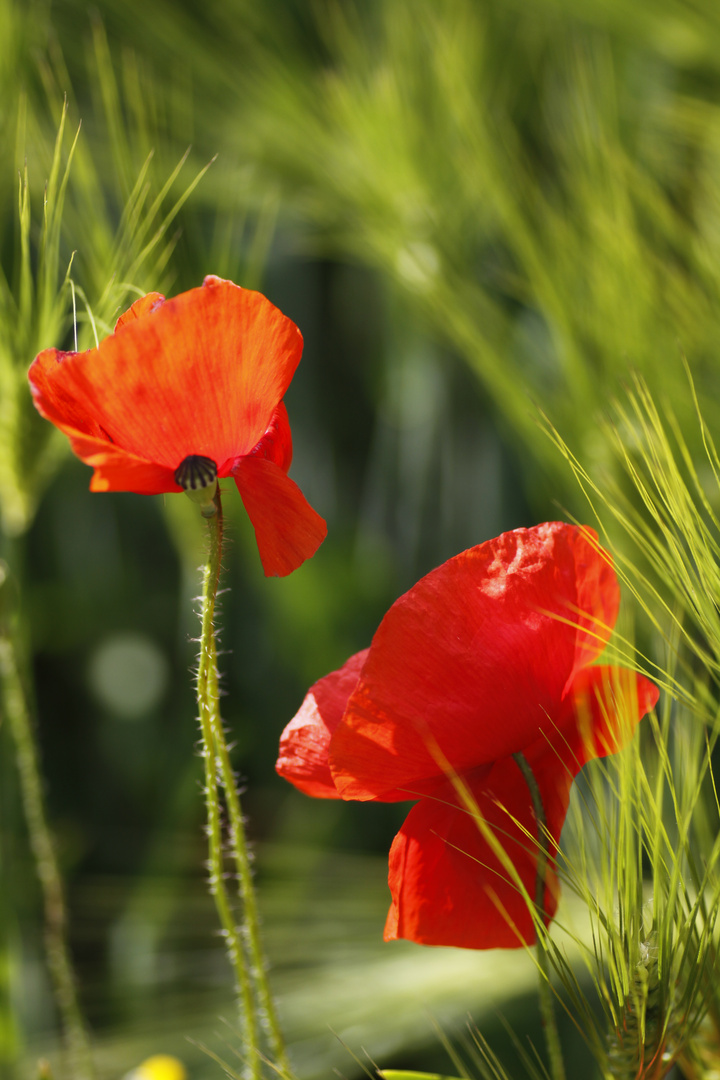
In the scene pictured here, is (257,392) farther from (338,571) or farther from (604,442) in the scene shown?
(338,571)

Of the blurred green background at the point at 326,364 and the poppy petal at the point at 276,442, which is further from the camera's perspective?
the blurred green background at the point at 326,364

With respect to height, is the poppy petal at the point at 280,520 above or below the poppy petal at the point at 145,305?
below

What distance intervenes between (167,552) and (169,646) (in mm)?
112

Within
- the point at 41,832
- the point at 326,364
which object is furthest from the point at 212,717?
the point at 326,364

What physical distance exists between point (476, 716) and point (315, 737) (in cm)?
3

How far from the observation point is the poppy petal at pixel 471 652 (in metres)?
0.15

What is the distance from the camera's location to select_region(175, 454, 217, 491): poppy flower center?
0.15 m

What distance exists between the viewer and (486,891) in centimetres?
17

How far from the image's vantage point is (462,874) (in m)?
0.17

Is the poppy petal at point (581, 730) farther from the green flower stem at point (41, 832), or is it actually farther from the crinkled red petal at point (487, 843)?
the green flower stem at point (41, 832)

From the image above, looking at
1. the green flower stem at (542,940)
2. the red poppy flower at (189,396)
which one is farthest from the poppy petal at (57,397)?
the green flower stem at (542,940)

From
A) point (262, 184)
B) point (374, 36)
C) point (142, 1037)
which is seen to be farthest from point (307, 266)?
point (142, 1037)

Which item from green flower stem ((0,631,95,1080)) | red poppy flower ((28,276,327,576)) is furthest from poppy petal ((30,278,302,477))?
green flower stem ((0,631,95,1080))

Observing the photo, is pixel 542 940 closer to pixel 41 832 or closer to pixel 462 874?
pixel 462 874
